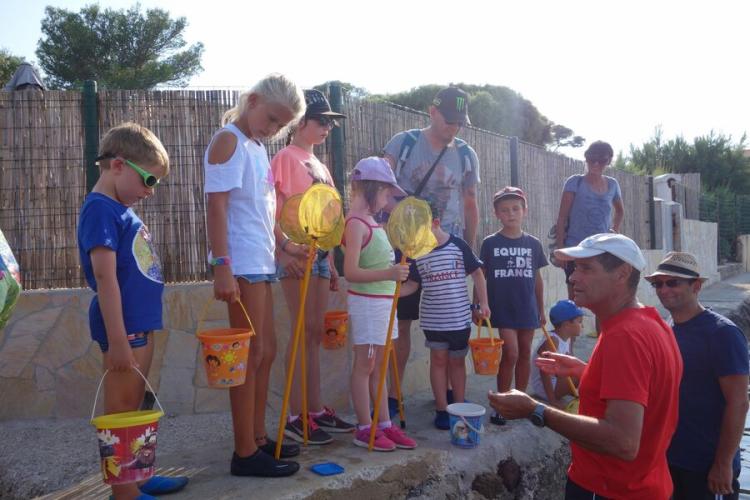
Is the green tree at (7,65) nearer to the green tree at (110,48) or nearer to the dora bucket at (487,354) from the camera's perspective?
the green tree at (110,48)

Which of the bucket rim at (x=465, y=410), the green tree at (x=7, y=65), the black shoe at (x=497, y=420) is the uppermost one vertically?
the green tree at (x=7, y=65)

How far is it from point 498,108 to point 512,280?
119 ft

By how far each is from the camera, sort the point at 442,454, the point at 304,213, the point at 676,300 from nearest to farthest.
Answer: the point at 676,300 → the point at 304,213 → the point at 442,454

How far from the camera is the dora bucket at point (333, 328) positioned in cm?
420

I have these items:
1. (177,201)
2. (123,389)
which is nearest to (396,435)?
(123,389)

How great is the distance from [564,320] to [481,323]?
2.97 ft

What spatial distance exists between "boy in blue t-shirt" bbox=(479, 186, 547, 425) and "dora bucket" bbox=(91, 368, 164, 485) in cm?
262

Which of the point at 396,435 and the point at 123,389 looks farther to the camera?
the point at 396,435

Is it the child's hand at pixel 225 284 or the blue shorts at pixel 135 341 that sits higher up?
the child's hand at pixel 225 284

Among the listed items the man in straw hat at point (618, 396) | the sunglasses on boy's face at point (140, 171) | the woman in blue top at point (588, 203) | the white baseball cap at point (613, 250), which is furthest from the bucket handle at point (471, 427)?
the woman in blue top at point (588, 203)

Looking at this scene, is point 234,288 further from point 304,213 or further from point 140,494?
point 140,494

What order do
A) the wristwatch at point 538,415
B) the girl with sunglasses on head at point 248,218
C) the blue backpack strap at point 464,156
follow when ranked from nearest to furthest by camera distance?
the wristwatch at point 538,415 → the girl with sunglasses on head at point 248,218 → the blue backpack strap at point 464,156

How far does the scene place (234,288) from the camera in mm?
3076

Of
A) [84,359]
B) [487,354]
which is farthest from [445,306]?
[84,359]
